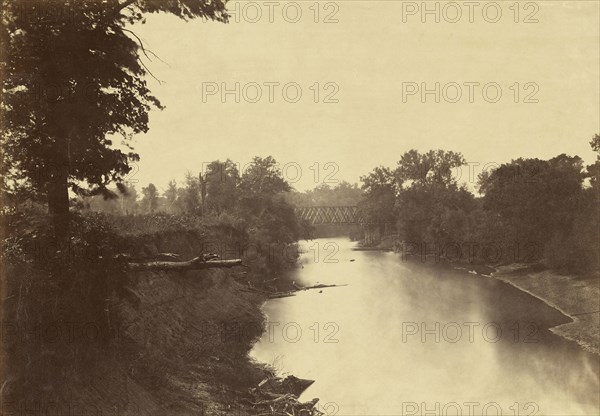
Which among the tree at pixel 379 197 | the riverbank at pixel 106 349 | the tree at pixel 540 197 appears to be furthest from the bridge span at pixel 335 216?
the riverbank at pixel 106 349

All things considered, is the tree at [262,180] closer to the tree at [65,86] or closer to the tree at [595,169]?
the tree at [595,169]

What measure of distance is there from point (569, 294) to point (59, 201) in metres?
45.1

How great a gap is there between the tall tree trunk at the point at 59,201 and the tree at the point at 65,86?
3 cm

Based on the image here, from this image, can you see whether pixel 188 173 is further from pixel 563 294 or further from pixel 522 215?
pixel 563 294

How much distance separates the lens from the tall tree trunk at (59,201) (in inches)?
585

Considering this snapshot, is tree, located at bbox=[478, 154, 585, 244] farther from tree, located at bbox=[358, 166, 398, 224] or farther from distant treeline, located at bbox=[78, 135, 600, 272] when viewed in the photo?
tree, located at bbox=[358, 166, 398, 224]

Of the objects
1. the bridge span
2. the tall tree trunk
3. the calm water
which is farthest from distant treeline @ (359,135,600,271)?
the bridge span

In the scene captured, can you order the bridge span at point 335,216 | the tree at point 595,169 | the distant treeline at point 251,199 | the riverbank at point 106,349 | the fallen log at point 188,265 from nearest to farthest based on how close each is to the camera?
the riverbank at point 106,349 < the fallen log at point 188,265 < the tree at point 595,169 < the distant treeline at point 251,199 < the bridge span at point 335,216

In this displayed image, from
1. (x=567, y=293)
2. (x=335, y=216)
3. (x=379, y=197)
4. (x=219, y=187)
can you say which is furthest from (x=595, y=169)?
(x=335, y=216)

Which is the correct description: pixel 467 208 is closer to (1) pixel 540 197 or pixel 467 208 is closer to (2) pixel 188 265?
(1) pixel 540 197

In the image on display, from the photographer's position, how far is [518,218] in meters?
59.4

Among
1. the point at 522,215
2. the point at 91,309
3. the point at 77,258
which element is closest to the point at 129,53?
the point at 77,258

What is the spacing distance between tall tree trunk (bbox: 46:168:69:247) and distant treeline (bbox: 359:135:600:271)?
49.5 meters

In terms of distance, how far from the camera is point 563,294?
45094mm
